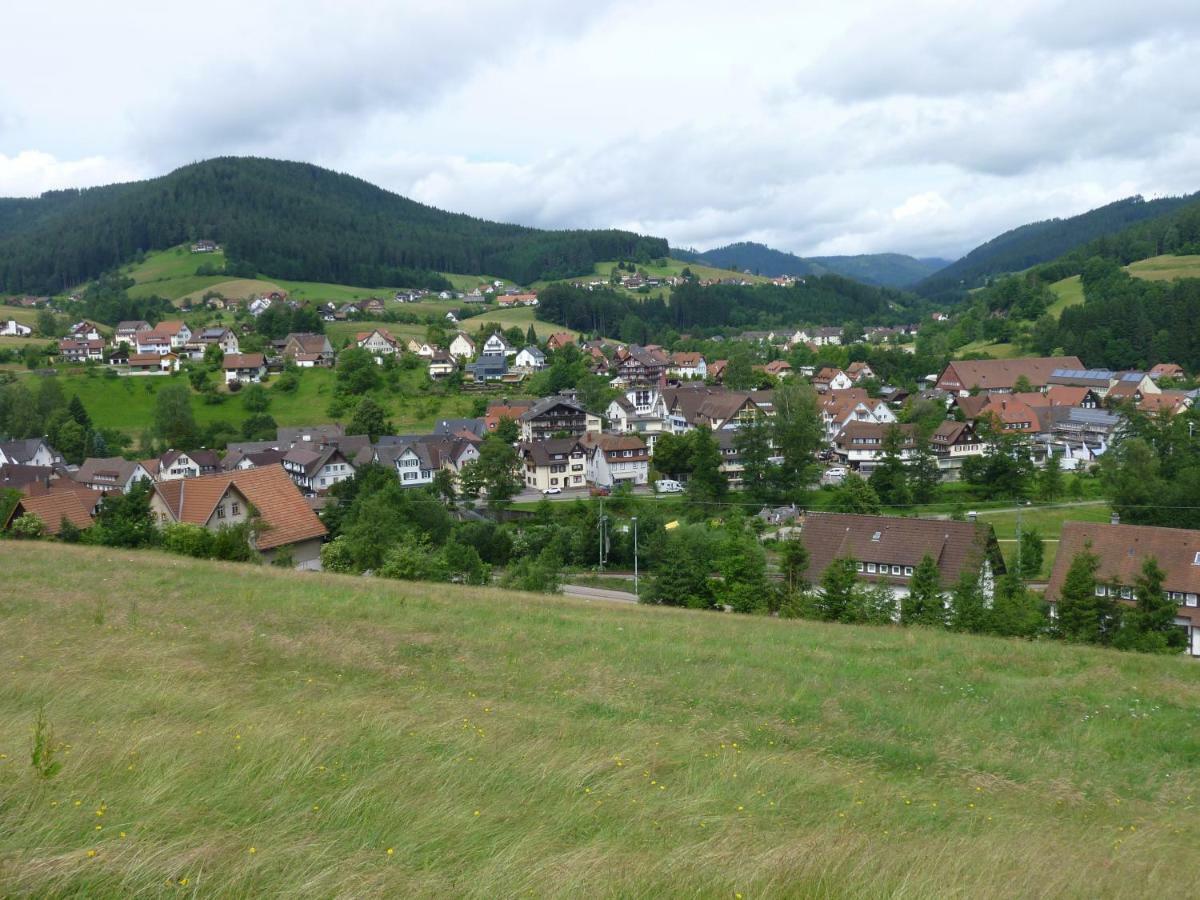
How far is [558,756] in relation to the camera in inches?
234

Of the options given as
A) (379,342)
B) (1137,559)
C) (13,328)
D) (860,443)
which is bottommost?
(1137,559)

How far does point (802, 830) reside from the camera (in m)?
5.01

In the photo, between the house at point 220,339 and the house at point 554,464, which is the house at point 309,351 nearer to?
the house at point 220,339

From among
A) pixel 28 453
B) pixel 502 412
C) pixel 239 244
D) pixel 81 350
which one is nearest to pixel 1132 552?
pixel 502 412

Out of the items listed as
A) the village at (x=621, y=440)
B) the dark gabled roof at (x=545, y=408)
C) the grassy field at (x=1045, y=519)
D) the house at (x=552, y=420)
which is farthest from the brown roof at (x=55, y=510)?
the dark gabled roof at (x=545, y=408)

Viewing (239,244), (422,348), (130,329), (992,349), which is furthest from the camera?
(239,244)

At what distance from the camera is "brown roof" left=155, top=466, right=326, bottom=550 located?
2538cm

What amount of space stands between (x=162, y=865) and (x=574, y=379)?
3245 inches

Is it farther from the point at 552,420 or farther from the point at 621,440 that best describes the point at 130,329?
the point at 621,440

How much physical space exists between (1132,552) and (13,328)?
12213 centimetres

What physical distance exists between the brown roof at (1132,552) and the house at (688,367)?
75258 mm

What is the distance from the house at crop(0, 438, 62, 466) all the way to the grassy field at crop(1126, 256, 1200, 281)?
13603cm

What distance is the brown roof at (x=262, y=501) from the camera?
25375mm

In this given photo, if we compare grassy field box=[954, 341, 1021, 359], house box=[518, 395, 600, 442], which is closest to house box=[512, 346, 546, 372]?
house box=[518, 395, 600, 442]
